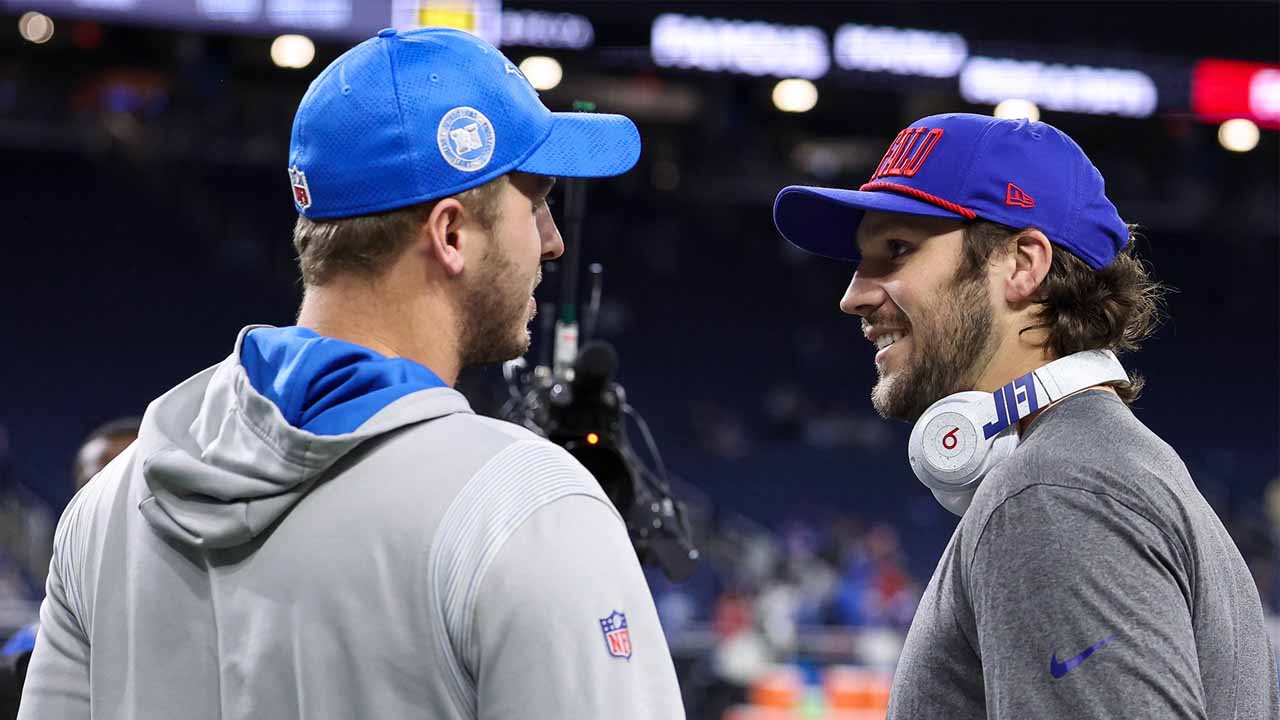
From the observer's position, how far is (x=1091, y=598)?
1.03m

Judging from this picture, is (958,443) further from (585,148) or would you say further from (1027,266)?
(585,148)

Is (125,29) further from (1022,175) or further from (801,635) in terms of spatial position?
(1022,175)

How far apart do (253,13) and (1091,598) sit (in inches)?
219

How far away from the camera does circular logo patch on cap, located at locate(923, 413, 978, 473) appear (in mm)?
1273

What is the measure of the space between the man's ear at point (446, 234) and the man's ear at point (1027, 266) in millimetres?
591

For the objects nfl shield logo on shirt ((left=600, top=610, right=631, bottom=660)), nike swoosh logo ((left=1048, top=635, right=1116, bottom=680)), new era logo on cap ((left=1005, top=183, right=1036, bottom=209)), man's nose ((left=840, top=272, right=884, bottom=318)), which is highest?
new era logo on cap ((left=1005, top=183, right=1036, bottom=209))

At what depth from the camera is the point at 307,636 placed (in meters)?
0.86

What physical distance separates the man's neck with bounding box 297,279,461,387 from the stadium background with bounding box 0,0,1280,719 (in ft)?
18.9

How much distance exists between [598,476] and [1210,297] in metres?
12.8

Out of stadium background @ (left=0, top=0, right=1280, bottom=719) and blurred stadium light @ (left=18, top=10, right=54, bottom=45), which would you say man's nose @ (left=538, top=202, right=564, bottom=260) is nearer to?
stadium background @ (left=0, top=0, right=1280, bottom=719)

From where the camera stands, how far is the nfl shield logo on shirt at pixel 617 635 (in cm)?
82

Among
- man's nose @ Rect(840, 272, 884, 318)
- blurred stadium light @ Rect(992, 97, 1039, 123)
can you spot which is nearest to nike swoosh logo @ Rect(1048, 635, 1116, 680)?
man's nose @ Rect(840, 272, 884, 318)

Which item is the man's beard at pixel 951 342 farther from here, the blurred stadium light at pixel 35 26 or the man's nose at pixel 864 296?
the blurred stadium light at pixel 35 26

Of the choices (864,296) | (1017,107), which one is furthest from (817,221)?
(1017,107)
